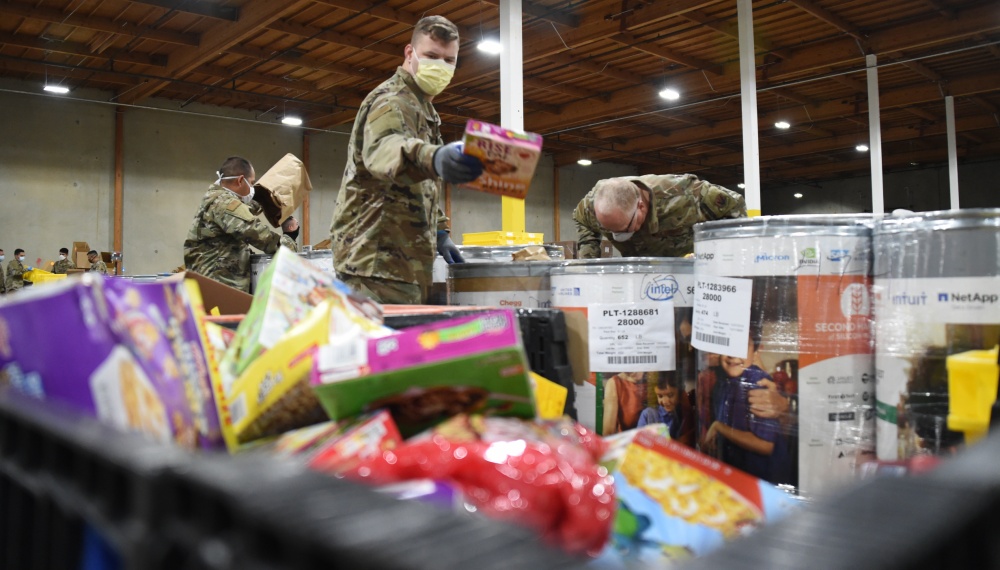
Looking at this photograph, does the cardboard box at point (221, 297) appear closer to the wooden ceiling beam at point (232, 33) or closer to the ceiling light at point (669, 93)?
the wooden ceiling beam at point (232, 33)

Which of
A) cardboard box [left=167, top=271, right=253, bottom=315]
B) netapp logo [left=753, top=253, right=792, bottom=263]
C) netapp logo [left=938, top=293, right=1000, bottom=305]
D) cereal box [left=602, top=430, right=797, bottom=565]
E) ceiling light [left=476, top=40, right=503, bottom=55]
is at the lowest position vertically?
cereal box [left=602, top=430, right=797, bottom=565]

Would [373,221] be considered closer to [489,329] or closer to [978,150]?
[489,329]

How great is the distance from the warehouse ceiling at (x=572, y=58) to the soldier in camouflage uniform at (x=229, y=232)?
117 inches

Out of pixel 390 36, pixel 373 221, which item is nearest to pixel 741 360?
pixel 373 221

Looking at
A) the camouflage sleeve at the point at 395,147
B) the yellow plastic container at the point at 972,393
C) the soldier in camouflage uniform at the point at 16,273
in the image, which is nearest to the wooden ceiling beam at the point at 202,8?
the soldier in camouflage uniform at the point at 16,273

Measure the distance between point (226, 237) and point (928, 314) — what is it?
4977 millimetres

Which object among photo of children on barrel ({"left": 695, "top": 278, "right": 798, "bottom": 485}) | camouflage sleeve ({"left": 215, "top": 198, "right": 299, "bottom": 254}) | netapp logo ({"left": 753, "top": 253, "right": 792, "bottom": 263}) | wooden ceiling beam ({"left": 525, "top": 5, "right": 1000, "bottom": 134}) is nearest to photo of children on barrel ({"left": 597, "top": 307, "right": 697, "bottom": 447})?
photo of children on barrel ({"left": 695, "top": 278, "right": 798, "bottom": 485})

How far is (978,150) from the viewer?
55.5 feet

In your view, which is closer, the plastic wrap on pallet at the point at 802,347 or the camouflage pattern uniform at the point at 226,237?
the plastic wrap on pallet at the point at 802,347

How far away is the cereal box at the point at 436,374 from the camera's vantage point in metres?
0.80

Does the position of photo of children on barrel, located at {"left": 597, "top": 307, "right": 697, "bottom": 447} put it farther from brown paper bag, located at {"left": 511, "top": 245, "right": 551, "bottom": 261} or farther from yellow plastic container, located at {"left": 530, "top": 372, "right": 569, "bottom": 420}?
brown paper bag, located at {"left": 511, "top": 245, "right": 551, "bottom": 261}

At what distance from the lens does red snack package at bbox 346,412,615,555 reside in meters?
0.60

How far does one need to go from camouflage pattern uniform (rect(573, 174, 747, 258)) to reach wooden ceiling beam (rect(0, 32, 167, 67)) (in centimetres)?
883

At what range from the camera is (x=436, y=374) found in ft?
2.62
